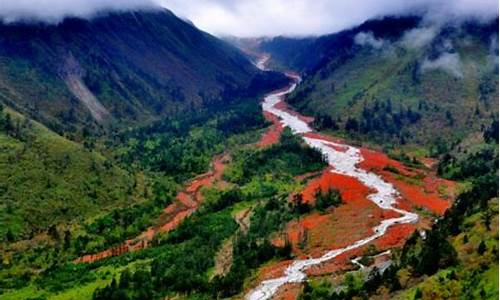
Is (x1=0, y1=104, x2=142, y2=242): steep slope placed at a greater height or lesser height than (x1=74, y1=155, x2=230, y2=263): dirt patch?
greater

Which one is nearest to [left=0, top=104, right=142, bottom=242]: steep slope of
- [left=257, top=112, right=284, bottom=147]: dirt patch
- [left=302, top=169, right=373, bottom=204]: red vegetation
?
[left=302, top=169, right=373, bottom=204]: red vegetation

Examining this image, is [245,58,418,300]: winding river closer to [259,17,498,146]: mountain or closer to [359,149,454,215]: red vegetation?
[359,149,454,215]: red vegetation

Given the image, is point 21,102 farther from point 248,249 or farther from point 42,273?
point 248,249

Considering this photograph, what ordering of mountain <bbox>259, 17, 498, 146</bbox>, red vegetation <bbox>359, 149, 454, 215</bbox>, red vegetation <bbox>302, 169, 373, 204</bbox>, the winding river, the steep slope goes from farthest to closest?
mountain <bbox>259, 17, 498, 146</bbox> → red vegetation <bbox>302, 169, 373, 204</bbox> → red vegetation <bbox>359, 149, 454, 215</bbox> → the steep slope → the winding river

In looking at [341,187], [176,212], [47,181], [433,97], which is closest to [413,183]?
[341,187]

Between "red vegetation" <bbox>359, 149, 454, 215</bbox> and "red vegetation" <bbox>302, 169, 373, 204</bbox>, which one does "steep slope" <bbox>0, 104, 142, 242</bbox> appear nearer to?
"red vegetation" <bbox>302, 169, 373, 204</bbox>

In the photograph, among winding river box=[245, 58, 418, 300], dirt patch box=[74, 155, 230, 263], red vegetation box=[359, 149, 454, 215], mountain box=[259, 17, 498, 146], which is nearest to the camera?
winding river box=[245, 58, 418, 300]

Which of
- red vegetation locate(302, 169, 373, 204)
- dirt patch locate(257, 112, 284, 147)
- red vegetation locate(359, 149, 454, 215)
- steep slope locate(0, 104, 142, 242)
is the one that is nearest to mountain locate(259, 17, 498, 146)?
dirt patch locate(257, 112, 284, 147)

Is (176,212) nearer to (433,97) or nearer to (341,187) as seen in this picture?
(341,187)

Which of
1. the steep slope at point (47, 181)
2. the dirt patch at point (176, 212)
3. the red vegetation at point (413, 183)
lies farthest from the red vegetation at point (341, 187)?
the steep slope at point (47, 181)

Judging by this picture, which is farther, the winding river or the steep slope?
the steep slope
